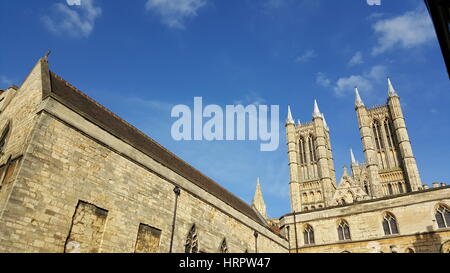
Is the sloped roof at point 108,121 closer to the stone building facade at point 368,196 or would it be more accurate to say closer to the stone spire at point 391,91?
the stone building facade at point 368,196

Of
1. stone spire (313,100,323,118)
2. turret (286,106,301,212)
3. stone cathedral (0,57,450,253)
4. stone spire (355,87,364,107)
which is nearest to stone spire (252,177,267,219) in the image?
turret (286,106,301,212)

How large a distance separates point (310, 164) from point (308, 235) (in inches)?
1649

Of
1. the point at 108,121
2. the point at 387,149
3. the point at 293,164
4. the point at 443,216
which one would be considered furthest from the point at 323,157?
the point at 108,121

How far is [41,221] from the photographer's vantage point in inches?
377

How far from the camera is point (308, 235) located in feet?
77.0

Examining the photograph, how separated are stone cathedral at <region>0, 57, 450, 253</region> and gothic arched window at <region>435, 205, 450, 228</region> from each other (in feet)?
0.17

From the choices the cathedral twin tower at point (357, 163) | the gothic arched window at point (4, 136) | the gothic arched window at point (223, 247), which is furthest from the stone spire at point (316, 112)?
the gothic arched window at point (4, 136)

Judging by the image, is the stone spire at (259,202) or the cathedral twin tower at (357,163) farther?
the stone spire at (259,202)

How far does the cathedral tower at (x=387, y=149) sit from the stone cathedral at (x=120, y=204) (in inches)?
1395

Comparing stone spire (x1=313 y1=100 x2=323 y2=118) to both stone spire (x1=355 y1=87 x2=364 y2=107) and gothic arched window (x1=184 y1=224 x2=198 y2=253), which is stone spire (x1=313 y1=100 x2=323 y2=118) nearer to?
stone spire (x1=355 y1=87 x2=364 y2=107)

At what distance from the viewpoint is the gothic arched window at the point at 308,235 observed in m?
23.1

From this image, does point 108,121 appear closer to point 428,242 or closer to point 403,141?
point 428,242

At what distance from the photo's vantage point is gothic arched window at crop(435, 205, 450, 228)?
18547mm
